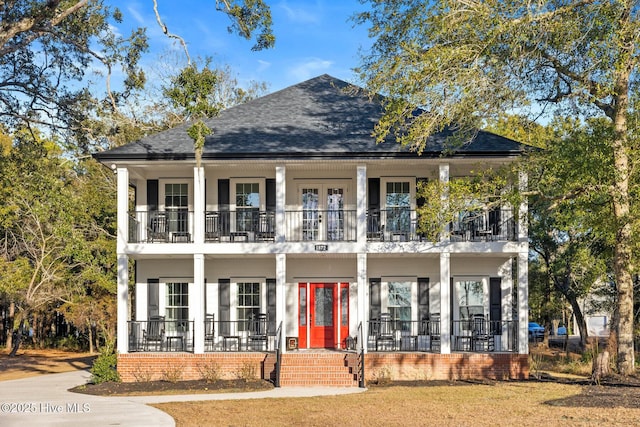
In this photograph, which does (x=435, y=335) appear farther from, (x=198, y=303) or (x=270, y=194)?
(x=198, y=303)

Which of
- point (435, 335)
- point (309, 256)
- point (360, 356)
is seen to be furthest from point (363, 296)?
point (435, 335)

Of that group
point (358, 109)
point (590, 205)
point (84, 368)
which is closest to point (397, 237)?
point (358, 109)

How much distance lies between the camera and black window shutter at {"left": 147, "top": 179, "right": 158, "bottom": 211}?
23.4 metres

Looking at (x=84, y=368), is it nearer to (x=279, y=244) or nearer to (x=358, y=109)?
(x=279, y=244)

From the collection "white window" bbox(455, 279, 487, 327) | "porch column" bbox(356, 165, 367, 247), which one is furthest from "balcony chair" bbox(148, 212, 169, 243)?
"white window" bbox(455, 279, 487, 327)

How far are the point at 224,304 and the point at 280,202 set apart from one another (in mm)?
3903

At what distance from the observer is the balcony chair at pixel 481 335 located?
21906 millimetres

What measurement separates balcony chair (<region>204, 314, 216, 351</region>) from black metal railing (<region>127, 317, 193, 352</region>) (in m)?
0.46

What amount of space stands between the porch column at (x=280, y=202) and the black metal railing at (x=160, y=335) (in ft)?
11.8

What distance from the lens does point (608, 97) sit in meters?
18.8

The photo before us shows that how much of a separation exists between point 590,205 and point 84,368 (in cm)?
1808

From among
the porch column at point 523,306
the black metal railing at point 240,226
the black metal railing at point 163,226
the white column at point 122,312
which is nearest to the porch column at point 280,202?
the black metal railing at point 240,226

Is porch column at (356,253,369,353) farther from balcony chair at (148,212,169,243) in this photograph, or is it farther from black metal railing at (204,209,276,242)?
balcony chair at (148,212,169,243)

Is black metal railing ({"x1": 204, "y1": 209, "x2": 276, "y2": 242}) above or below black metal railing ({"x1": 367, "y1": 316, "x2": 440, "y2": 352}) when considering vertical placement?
above
